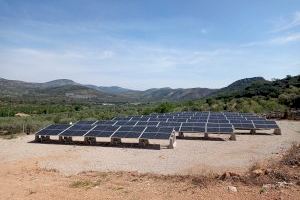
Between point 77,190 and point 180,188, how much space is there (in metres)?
3.89

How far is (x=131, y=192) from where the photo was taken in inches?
533

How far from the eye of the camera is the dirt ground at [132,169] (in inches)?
520

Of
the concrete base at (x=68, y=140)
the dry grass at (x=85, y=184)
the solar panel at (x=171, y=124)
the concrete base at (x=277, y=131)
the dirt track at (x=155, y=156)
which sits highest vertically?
the solar panel at (x=171, y=124)

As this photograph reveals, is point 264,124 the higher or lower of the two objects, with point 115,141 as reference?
higher

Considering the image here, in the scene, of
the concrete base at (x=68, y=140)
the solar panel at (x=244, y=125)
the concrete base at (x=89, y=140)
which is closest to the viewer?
the concrete base at (x=89, y=140)

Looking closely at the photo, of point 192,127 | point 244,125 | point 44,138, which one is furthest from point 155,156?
point 244,125

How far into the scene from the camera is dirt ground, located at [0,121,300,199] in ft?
43.3

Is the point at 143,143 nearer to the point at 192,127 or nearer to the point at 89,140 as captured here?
the point at 89,140

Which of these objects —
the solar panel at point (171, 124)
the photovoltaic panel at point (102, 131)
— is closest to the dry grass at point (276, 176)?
the photovoltaic panel at point (102, 131)

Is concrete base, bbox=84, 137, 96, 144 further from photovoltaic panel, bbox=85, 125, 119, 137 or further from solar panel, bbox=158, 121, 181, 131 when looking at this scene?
solar panel, bbox=158, 121, 181, 131

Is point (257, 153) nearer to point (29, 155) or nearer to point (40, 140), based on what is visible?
point (29, 155)

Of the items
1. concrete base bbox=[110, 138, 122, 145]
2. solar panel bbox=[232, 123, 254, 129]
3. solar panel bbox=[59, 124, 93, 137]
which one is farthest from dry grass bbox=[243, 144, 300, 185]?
solar panel bbox=[232, 123, 254, 129]

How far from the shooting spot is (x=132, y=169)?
721 inches

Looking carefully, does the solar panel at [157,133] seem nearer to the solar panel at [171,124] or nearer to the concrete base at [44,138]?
the solar panel at [171,124]
